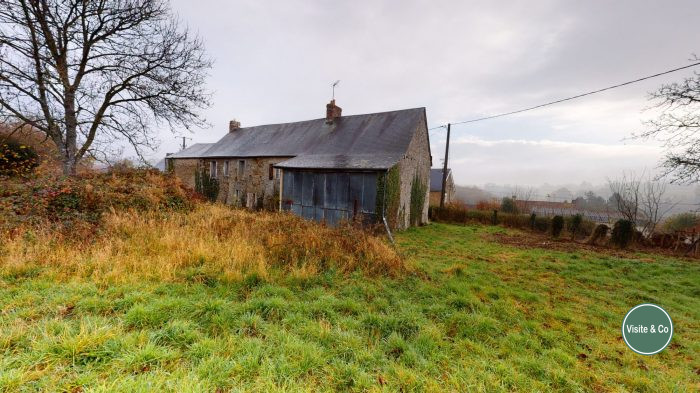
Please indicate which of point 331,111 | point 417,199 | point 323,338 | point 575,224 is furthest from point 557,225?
point 323,338

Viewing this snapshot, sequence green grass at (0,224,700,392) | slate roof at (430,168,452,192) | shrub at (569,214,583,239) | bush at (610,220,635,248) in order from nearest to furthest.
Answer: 1. green grass at (0,224,700,392)
2. bush at (610,220,635,248)
3. shrub at (569,214,583,239)
4. slate roof at (430,168,452,192)

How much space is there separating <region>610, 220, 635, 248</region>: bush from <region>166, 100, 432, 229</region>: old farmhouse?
898cm

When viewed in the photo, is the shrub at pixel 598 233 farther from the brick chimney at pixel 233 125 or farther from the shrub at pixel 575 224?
the brick chimney at pixel 233 125

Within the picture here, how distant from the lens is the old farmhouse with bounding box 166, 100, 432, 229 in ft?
40.5

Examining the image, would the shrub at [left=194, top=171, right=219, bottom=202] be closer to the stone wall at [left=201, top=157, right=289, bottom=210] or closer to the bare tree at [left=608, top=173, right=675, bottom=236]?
the stone wall at [left=201, top=157, right=289, bottom=210]

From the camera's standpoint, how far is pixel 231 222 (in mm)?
7473

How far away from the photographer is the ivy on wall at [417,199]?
15395 mm

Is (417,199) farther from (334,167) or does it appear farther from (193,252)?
Answer: (193,252)

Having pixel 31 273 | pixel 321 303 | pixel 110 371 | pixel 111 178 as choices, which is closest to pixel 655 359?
pixel 321 303

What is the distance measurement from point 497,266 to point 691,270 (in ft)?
21.4

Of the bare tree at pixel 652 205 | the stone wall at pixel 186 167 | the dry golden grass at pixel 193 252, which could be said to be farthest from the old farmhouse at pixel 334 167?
the bare tree at pixel 652 205

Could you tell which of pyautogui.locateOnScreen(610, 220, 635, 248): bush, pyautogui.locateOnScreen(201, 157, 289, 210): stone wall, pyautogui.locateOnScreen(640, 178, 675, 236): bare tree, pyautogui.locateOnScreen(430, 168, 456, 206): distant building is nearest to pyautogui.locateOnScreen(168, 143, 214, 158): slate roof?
pyautogui.locateOnScreen(201, 157, 289, 210): stone wall

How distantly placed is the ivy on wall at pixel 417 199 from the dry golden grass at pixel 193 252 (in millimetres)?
9133

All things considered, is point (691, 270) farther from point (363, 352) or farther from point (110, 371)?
point (110, 371)
